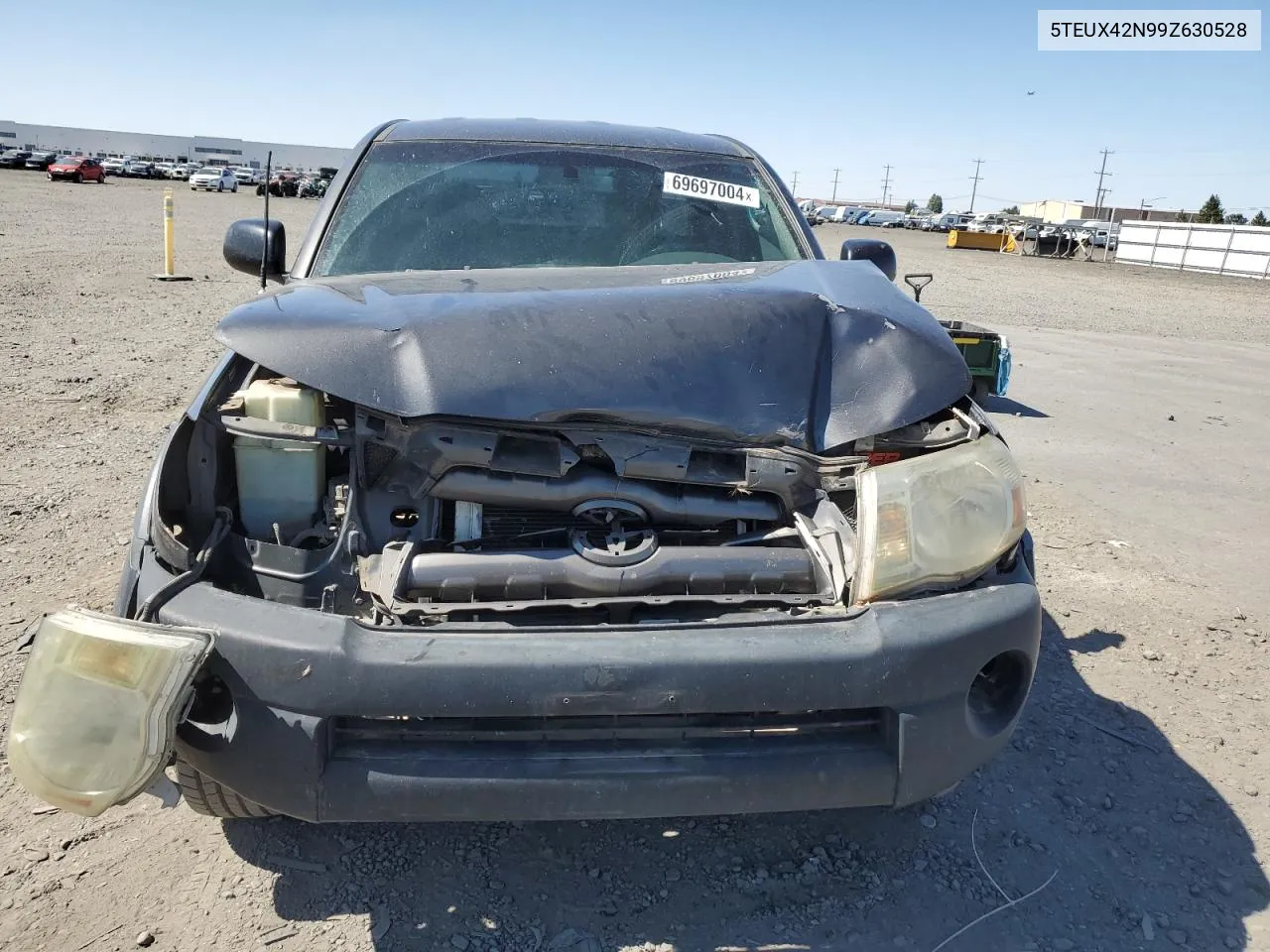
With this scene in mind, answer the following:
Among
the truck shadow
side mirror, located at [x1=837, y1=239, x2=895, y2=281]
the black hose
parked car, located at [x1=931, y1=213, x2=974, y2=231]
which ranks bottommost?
the truck shadow

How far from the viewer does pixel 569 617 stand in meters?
2.14

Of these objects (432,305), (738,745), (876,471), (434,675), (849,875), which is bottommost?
(849,875)

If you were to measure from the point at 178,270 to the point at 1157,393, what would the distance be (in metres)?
13.5

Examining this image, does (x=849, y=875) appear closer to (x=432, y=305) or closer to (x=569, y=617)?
(x=569, y=617)

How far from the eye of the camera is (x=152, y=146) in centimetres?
10231

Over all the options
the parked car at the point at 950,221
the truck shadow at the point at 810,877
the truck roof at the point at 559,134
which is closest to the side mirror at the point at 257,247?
the truck roof at the point at 559,134

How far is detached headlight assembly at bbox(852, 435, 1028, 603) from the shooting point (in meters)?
2.09

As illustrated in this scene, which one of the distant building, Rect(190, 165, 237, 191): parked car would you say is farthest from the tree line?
Rect(190, 165, 237, 191): parked car

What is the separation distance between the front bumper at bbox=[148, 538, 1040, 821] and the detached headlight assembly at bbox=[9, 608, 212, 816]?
14 cm

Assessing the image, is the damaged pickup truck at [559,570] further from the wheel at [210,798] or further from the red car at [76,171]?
the red car at [76,171]

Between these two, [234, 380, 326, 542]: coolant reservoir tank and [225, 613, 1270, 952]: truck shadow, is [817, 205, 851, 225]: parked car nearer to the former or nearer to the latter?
[225, 613, 1270, 952]: truck shadow

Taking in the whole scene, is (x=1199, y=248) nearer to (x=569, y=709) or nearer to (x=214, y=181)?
(x=569, y=709)

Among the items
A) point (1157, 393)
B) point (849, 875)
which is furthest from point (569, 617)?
point (1157, 393)

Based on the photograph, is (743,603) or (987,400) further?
(987,400)
